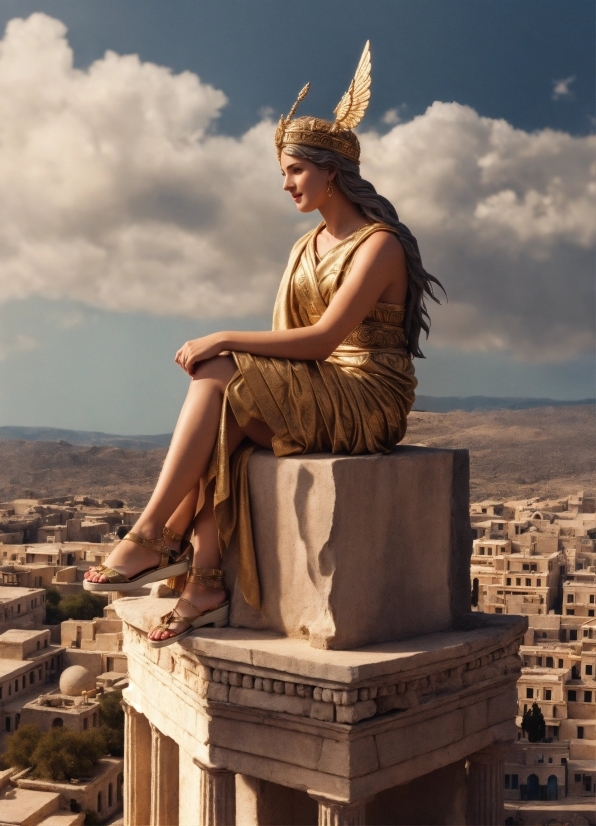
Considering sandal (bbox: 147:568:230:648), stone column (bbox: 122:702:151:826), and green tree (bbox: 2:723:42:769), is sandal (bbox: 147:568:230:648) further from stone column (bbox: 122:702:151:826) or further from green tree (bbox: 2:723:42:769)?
green tree (bbox: 2:723:42:769)

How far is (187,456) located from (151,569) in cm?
49

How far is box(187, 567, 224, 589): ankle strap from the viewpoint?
4570 millimetres

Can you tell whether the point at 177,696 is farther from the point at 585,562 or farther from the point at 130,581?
the point at 585,562

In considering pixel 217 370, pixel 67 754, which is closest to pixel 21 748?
pixel 67 754

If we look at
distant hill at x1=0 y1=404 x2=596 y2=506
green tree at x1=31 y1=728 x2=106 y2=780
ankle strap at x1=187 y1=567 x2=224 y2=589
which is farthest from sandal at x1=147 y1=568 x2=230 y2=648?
distant hill at x1=0 y1=404 x2=596 y2=506

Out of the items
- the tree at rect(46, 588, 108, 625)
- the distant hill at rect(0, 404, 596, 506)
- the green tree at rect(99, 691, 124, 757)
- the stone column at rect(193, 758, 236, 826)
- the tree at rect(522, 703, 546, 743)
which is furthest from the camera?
the distant hill at rect(0, 404, 596, 506)

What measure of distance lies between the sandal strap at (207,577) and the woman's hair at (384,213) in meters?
1.41

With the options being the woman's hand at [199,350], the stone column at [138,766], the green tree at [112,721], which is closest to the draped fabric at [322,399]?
the woman's hand at [199,350]

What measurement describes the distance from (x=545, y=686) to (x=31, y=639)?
13.5m

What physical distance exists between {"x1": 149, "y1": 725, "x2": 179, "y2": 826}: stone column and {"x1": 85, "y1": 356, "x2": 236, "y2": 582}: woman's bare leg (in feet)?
3.63

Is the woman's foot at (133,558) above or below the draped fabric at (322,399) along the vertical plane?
below

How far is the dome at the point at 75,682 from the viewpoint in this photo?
25.2m

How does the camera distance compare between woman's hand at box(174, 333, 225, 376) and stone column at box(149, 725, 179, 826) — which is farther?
stone column at box(149, 725, 179, 826)

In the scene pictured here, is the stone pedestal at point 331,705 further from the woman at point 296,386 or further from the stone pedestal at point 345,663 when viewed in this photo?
the woman at point 296,386
